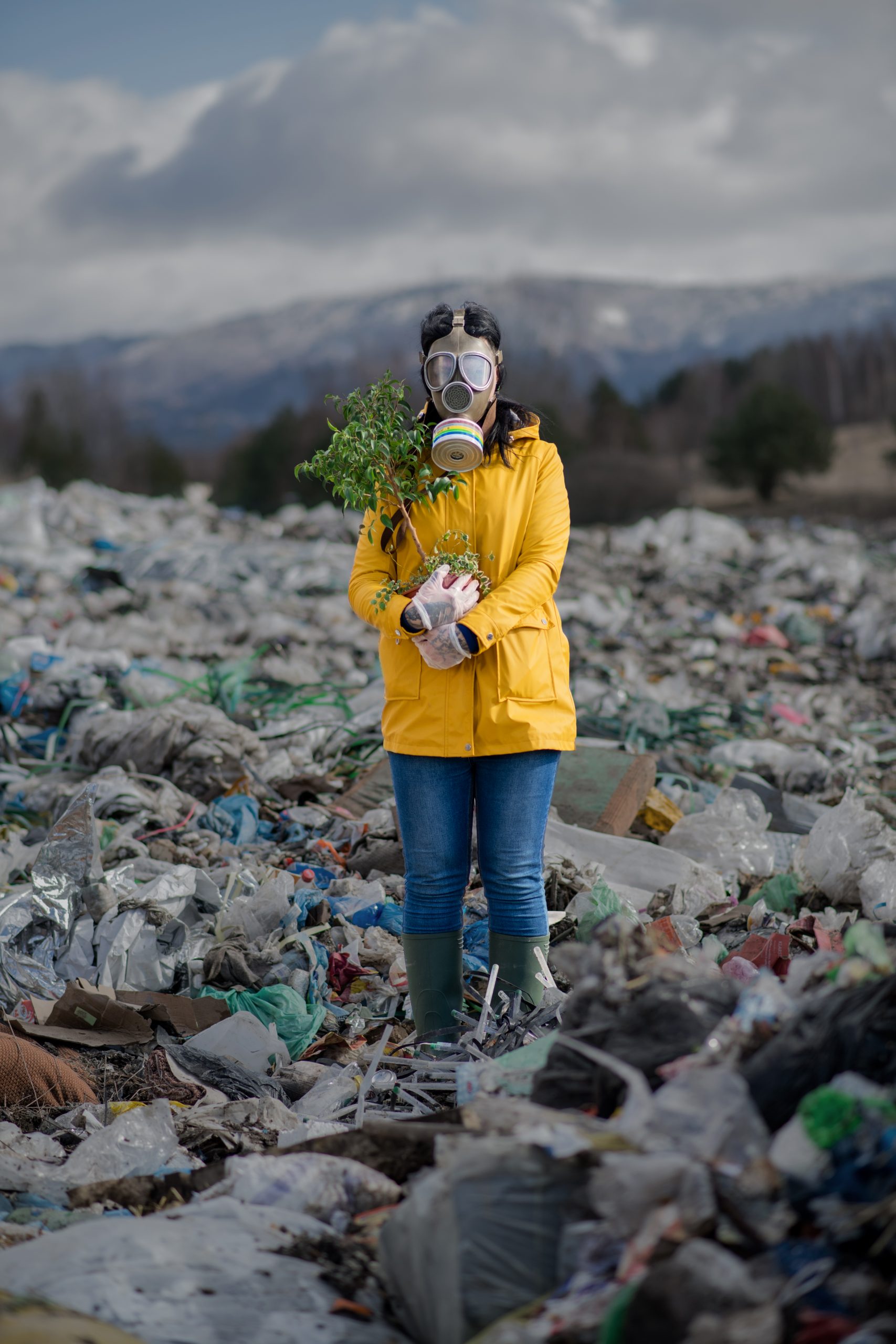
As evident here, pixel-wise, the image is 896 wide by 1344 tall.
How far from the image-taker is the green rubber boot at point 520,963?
2869mm

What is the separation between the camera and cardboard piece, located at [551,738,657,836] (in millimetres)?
4457

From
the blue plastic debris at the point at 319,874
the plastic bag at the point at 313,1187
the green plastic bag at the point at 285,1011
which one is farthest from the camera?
the blue plastic debris at the point at 319,874

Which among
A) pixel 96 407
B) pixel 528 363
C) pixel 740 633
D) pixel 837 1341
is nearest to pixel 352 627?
pixel 740 633

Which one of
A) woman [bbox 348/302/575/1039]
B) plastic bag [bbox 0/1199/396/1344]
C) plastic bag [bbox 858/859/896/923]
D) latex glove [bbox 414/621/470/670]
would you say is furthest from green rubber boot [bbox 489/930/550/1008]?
plastic bag [bbox 858/859/896/923]

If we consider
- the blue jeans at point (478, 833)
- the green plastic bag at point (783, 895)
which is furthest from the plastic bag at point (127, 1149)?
the green plastic bag at point (783, 895)

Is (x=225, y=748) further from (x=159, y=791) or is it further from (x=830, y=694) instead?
(x=830, y=694)

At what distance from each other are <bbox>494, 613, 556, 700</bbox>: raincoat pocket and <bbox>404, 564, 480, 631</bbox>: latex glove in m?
0.15

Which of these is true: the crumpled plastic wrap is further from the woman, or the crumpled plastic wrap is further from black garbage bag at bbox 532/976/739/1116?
black garbage bag at bbox 532/976/739/1116

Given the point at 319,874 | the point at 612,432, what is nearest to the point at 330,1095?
the point at 319,874

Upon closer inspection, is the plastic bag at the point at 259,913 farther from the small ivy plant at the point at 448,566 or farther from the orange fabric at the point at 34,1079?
the small ivy plant at the point at 448,566

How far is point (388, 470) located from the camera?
2.71m

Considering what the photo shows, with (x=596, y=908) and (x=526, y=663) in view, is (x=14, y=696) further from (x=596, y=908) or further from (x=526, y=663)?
(x=526, y=663)

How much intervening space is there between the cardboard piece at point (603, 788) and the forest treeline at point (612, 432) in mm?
1792

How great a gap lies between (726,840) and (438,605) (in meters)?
2.32
